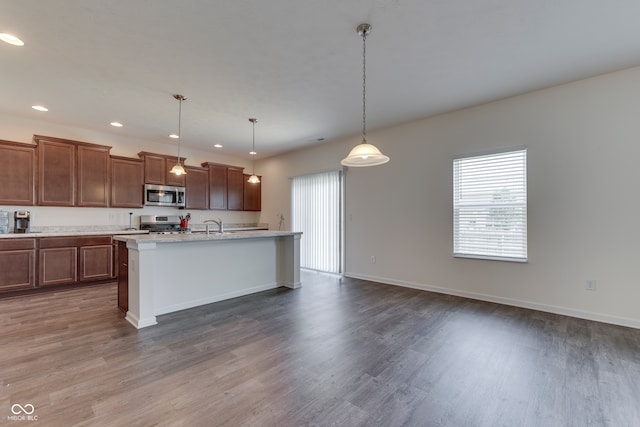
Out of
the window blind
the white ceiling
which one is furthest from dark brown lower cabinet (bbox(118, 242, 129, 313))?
the window blind

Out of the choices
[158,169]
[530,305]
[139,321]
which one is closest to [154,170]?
[158,169]

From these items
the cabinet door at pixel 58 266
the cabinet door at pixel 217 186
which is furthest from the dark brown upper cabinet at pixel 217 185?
the cabinet door at pixel 58 266

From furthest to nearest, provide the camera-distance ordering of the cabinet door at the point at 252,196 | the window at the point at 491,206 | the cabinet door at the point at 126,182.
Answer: the cabinet door at the point at 252,196, the cabinet door at the point at 126,182, the window at the point at 491,206

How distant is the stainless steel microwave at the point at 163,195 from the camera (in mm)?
5711

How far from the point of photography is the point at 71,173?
15.9 ft

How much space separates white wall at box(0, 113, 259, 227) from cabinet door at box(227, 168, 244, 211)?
1.57 feet

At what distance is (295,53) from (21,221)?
520cm

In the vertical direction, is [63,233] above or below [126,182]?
below

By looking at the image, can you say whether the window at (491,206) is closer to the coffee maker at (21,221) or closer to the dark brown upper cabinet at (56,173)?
the dark brown upper cabinet at (56,173)

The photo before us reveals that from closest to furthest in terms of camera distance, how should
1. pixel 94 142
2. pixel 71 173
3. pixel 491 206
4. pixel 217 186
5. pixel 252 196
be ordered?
1. pixel 491 206
2. pixel 71 173
3. pixel 94 142
4. pixel 217 186
5. pixel 252 196

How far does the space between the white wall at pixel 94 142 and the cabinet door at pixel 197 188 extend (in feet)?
0.92

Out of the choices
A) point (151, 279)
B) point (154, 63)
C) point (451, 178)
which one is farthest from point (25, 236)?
point (451, 178)

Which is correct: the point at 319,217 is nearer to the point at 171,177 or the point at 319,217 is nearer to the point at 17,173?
the point at 171,177

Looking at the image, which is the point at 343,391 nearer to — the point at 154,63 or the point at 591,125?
the point at 154,63
